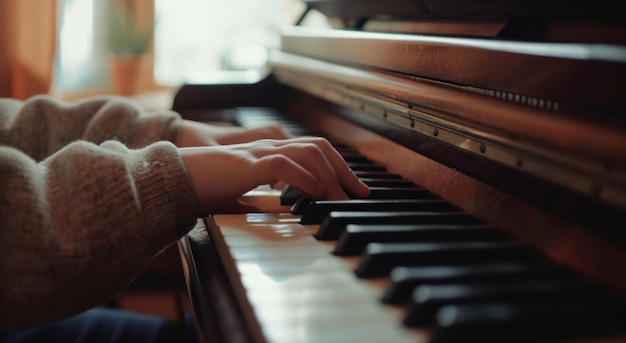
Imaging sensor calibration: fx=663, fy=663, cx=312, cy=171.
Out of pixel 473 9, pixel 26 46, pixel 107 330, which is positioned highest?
pixel 473 9

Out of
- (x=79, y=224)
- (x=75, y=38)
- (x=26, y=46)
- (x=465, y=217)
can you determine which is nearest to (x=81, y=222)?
(x=79, y=224)

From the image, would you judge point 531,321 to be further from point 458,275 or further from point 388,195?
point 388,195

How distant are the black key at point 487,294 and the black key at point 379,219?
196 mm

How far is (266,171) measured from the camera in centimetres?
85

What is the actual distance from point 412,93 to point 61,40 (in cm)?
240

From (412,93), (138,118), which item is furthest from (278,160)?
(138,118)

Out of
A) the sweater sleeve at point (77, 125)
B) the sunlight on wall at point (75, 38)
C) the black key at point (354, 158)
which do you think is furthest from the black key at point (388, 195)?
the sunlight on wall at point (75, 38)

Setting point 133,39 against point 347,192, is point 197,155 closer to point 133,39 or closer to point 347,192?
point 347,192

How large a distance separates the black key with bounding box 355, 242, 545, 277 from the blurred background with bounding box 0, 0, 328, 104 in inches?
47.0

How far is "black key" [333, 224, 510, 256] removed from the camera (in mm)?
711

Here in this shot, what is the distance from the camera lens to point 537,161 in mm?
654

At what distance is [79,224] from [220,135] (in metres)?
0.54

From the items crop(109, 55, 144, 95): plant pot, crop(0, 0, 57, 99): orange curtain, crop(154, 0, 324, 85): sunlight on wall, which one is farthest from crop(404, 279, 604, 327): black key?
crop(154, 0, 324, 85): sunlight on wall

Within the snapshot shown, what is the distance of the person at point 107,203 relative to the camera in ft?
2.40
